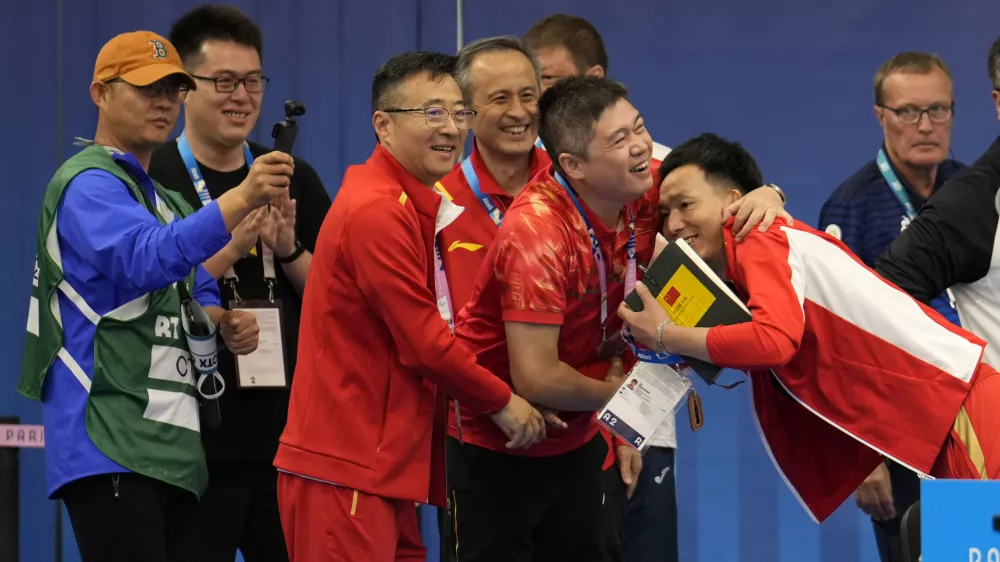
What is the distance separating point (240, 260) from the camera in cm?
361

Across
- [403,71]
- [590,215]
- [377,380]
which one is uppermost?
[403,71]

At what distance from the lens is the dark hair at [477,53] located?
11.8 ft

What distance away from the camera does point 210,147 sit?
363 cm

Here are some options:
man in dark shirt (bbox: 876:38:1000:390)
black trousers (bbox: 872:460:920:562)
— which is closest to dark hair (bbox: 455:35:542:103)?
man in dark shirt (bbox: 876:38:1000:390)

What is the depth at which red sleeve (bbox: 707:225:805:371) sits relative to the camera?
8.73 feet

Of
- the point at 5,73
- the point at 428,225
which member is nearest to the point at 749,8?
the point at 428,225

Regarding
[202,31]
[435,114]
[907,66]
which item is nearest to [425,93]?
[435,114]

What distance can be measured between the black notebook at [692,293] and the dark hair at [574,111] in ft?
1.20

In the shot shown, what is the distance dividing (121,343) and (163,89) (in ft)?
2.16

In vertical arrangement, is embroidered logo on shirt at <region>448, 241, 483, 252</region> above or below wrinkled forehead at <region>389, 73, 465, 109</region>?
below

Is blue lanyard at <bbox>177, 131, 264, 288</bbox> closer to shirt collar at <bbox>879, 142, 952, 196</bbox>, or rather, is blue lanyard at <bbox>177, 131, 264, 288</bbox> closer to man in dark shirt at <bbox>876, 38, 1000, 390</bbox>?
man in dark shirt at <bbox>876, 38, 1000, 390</bbox>

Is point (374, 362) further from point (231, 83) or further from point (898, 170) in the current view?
point (898, 170)

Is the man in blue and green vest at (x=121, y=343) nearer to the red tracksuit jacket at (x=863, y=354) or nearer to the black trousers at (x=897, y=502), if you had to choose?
the red tracksuit jacket at (x=863, y=354)

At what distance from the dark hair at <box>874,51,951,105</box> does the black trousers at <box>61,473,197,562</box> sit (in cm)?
267
